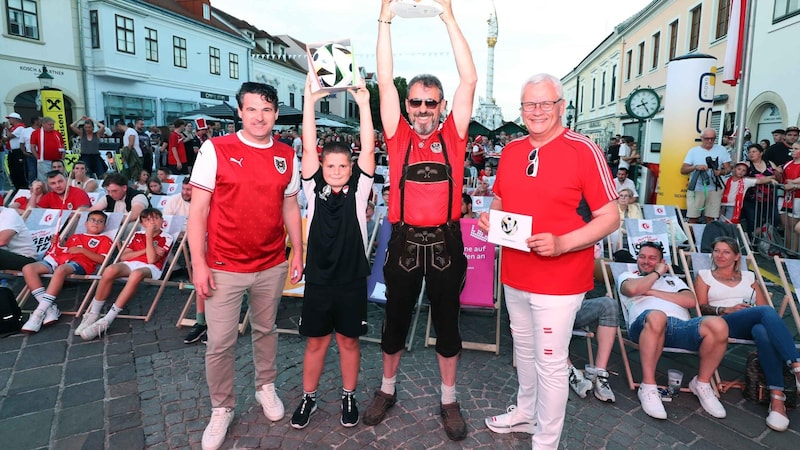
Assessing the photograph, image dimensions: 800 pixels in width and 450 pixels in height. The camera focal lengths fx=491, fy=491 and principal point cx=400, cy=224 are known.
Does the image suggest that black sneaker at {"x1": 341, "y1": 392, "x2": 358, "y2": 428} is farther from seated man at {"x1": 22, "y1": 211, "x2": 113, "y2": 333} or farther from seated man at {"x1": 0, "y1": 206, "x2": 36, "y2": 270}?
seated man at {"x1": 0, "y1": 206, "x2": 36, "y2": 270}

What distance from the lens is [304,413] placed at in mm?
3117

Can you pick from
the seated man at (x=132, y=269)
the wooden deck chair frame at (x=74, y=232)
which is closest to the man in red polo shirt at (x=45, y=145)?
the wooden deck chair frame at (x=74, y=232)

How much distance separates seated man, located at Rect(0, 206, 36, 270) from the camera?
16.4 feet

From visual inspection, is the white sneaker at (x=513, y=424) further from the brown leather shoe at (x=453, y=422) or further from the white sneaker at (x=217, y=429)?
the white sneaker at (x=217, y=429)

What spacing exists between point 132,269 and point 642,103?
42.5ft

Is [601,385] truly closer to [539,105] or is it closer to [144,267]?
[539,105]

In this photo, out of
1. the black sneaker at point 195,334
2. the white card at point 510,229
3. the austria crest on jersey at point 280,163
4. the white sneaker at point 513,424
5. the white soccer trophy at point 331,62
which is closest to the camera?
the white card at point 510,229

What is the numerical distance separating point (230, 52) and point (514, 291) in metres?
35.2

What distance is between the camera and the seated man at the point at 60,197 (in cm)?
638

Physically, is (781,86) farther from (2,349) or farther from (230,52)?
(230,52)

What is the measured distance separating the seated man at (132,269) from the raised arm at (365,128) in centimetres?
305

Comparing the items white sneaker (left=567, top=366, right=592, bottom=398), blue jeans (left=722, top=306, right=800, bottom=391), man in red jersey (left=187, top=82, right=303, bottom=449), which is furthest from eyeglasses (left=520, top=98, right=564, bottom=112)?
blue jeans (left=722, top=306, right=800, bottom=391)

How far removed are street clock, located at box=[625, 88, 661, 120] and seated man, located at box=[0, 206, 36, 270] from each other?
13.0 meters

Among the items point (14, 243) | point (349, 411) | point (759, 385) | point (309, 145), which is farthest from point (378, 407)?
point (14, 243)
